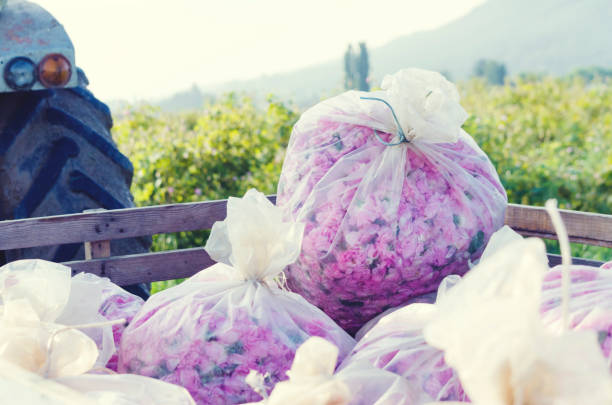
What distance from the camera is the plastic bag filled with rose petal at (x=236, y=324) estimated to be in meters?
1.30

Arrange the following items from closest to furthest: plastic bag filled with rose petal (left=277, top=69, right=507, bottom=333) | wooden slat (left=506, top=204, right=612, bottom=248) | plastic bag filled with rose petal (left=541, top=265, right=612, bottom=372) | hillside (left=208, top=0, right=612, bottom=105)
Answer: plastic bag filled with rose petal (left=541, top=265, right=612, bottom=372)
plastic bag filled with rose petal (left=277, top=69, right=507, bottom=333)
wooden slat (left=506, top=204, right=612, bottom=248)
hillside (left=208, top=0, right=612, bottom=105)

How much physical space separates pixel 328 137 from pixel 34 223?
82 cm

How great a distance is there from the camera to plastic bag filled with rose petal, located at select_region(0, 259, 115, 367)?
1.16 m

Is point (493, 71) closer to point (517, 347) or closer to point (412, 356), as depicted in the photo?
point (412, 356)

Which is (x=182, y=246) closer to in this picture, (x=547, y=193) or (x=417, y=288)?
(x=547, y=193)

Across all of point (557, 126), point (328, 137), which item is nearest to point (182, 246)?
point (328, 137)

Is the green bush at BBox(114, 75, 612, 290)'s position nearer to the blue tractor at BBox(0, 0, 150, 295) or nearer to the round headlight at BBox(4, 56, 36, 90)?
the blue tractor at BBox(0, 0, 150, 295)

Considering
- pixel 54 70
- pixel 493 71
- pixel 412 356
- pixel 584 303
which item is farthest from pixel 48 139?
pixel 493 71

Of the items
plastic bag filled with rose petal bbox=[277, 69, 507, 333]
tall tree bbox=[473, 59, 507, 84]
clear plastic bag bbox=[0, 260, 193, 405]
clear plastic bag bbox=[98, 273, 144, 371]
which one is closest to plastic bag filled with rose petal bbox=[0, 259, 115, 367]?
clear plastic bag bbox=[0, 260, 193, 405]

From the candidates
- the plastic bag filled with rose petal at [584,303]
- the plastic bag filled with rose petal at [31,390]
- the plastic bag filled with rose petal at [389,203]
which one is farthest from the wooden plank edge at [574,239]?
the plastic bag filled with rose petal at [31,390]

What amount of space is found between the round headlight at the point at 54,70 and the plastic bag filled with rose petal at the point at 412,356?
137cm

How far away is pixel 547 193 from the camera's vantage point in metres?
4.76

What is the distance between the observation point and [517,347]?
71 centimetres

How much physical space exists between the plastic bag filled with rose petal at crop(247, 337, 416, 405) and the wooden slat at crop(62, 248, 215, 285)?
1.04 m
